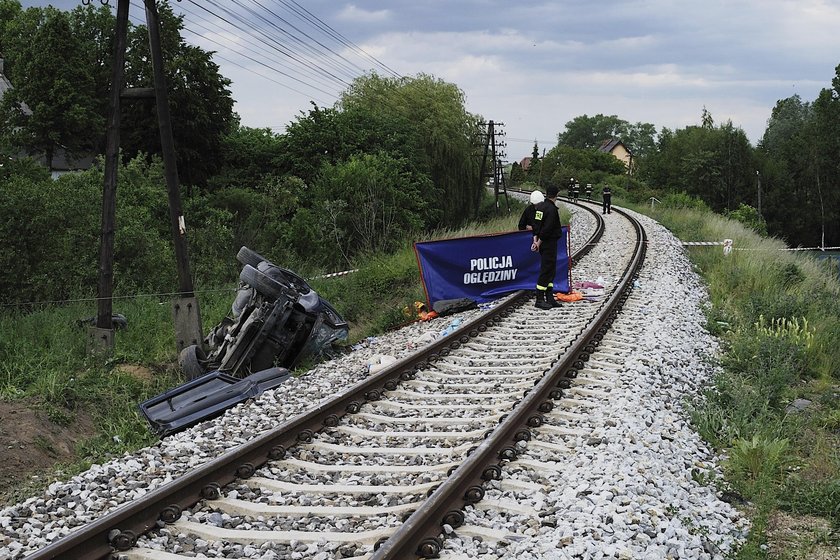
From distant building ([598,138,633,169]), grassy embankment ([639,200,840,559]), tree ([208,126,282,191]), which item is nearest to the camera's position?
grassy embankment ([639,200,840,559])

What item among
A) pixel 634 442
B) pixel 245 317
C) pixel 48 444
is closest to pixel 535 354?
pixel 634 442

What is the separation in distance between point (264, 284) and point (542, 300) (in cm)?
475

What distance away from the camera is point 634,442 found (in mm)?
5906

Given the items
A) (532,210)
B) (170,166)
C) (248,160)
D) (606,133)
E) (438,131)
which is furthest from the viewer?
(606,133)

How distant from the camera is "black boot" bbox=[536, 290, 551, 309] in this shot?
40.2ft

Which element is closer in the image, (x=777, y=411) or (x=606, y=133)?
(x=777, y=411)

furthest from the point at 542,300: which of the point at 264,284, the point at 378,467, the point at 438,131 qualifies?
the point at 438,131

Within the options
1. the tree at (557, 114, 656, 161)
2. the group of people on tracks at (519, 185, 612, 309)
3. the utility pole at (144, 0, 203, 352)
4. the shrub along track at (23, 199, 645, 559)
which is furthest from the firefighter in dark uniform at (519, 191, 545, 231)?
the tree at (557, 114, 656, 161)

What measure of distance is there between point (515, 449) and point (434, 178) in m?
41.6

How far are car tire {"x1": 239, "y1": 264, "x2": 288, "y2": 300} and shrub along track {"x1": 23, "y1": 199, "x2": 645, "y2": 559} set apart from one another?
6.81ft

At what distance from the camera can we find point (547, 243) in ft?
39.9

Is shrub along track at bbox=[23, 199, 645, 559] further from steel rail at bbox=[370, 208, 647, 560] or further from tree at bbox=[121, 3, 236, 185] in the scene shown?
tree at bbox=[121, 3, 236, 185]

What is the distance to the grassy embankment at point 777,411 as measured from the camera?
5.08 meters

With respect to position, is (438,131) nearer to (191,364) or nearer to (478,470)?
(191,364)
